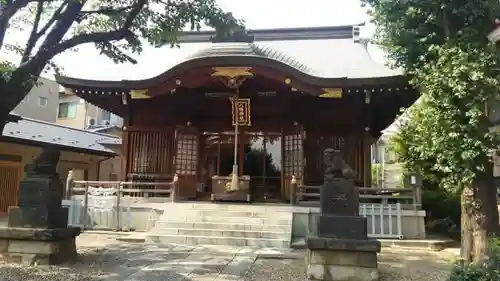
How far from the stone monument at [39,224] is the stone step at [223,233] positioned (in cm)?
260

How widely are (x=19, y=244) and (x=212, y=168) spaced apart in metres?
7.72

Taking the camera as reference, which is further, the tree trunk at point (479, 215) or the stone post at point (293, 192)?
the stone post at point (293, 192)

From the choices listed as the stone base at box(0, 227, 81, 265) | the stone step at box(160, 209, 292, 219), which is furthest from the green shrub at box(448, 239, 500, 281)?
the stone base at box(0, 227, 81, 265)

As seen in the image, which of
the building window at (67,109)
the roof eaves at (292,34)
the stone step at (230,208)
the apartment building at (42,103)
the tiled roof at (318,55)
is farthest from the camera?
the building window at (67,109)

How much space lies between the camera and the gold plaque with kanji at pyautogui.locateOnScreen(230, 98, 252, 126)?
42.5ft

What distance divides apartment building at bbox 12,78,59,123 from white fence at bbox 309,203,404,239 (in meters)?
24.4

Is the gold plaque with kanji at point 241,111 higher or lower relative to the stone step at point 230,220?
higher

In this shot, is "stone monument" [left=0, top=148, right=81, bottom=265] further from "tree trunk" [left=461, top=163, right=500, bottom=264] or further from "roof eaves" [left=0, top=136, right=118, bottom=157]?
"tree trunk" [left=461, top=163, right=500, bottom=264]

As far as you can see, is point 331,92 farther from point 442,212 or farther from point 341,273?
point 341,273

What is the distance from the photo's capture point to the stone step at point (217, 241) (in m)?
9.35

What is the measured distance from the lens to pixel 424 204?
1541cm

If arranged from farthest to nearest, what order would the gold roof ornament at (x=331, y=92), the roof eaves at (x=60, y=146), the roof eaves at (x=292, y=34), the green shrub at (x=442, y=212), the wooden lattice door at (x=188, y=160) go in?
the roof eaves at (x=292, y=34) < the roof eaves at (x=60, y=146) < the wooden lattice door at (x=188, y=160) < the green shrub at (x=442, y=212) < the gold roof ornament at (x=331, y=92)

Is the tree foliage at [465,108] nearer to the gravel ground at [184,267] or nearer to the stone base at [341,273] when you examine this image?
the gravel ground at [184,267]

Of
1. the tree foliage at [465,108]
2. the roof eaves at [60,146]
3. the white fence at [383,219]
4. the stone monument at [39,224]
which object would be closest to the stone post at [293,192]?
the white fence at [383,219]
